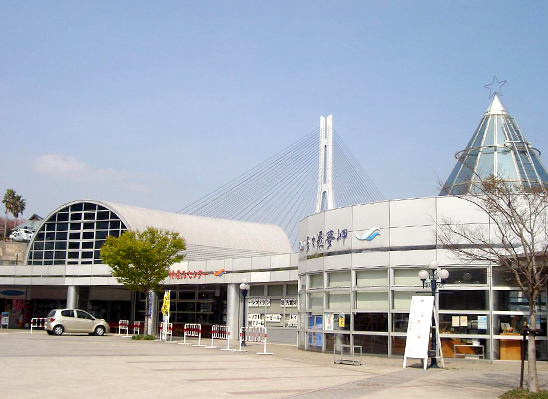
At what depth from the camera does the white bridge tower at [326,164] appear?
36.4 meters

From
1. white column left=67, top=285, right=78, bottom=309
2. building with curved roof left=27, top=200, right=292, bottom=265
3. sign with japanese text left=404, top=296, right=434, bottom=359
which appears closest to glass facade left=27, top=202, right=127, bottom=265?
building with curved roof left=27, top=200, right=292, bottom=265

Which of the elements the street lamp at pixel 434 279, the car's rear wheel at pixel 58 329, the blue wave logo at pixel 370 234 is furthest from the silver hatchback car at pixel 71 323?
the street lamp at pixel 434 279

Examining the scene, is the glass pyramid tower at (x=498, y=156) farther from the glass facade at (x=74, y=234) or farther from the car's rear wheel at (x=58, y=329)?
the glass facade at (x=74, y=234)

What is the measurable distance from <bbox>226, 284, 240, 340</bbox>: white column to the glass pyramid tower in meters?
13.7

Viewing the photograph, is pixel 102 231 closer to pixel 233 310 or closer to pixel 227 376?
pixel 233 310

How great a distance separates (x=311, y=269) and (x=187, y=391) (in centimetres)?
1389

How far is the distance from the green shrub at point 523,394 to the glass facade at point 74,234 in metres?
34.2

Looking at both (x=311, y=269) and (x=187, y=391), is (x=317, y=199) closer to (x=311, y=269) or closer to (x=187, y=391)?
(x=311, y=269)

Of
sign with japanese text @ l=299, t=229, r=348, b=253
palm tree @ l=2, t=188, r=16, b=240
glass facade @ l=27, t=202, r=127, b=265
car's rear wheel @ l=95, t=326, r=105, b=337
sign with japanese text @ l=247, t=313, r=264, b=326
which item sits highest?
palm tree @ l=2, t=188, r=16, b=240

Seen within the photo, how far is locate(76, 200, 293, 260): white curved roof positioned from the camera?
45.7 meters

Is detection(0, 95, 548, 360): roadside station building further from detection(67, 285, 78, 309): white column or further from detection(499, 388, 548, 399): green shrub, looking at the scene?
detection(499, 388, 548, 399): green shrub

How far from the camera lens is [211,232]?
169 ft

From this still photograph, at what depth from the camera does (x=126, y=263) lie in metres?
34.5

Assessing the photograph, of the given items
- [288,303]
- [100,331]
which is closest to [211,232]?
[100,331]
